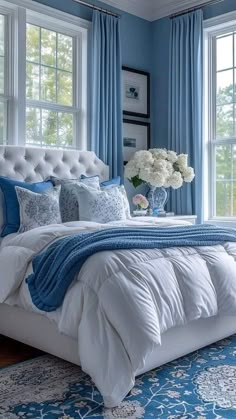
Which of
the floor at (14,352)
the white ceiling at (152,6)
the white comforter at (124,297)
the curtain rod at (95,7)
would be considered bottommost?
the floor at (14,352)

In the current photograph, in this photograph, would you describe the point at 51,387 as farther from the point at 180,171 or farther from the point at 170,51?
the point at 170,51

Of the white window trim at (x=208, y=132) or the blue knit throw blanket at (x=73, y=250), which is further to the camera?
the white window trim at (x=208, y=132)

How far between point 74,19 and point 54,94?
79cm

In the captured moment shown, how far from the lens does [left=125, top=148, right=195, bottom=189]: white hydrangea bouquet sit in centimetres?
466

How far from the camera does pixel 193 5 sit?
5.11 m

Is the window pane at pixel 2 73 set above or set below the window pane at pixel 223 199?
above

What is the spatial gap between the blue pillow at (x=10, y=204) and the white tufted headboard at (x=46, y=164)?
0.27 m

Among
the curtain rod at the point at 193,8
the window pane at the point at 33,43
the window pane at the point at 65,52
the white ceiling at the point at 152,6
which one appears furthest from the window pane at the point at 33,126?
the curtain rod at the point at 193,8

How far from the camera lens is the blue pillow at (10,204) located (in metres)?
3.57

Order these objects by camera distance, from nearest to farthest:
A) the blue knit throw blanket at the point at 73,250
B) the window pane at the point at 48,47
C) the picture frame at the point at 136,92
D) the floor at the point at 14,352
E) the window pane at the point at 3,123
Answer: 1. the blue knit throw blanket at the point at 73,250
2. the floor at the point at 14,352
3. the window pane at the point at 3,123
4. the window pane at the point at 48,47
5. the picture frame at the point at 136,92

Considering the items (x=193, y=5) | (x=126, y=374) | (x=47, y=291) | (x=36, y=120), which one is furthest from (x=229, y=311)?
(x=193, y=5)

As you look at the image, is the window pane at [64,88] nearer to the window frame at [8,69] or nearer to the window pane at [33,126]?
the window pane at [33,126]

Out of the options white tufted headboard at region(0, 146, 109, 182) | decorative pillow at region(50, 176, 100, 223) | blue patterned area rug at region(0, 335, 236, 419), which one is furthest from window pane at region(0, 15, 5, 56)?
blue patterned area rug at region(0, 335, 236, 419)

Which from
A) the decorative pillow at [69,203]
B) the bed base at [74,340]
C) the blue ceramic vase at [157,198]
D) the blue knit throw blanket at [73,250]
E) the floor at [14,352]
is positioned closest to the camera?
the blue knit throw blanket at [73,250]
